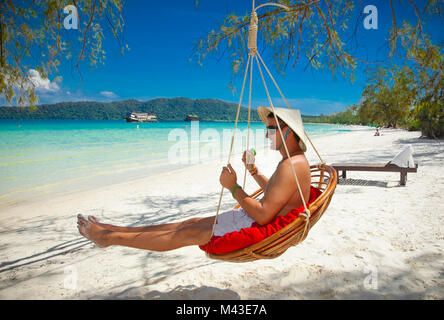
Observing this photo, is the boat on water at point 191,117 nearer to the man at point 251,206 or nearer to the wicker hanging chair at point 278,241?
the man at point 251,206

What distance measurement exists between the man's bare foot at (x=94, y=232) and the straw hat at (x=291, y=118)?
1.33 meters

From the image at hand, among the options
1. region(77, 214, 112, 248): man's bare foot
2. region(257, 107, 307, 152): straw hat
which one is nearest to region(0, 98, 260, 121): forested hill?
region(257, 107, 307, 152): straw hat

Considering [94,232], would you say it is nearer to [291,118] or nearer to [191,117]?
[291,118]

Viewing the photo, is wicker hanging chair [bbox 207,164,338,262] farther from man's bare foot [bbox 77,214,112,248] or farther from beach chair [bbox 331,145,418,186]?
beach chair [bbox 331,145,418,186]

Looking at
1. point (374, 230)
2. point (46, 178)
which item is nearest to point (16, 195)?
point (46, 178)

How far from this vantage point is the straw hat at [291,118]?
1.66 m

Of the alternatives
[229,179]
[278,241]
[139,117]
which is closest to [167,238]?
[229,179]

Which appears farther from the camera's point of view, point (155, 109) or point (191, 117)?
point (155, 109)

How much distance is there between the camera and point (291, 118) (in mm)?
1753

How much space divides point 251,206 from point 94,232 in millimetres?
1118

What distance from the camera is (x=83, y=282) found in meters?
2.11

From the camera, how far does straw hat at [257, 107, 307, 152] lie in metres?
1.66

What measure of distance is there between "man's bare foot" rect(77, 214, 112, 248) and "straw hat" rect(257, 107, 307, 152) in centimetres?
133
